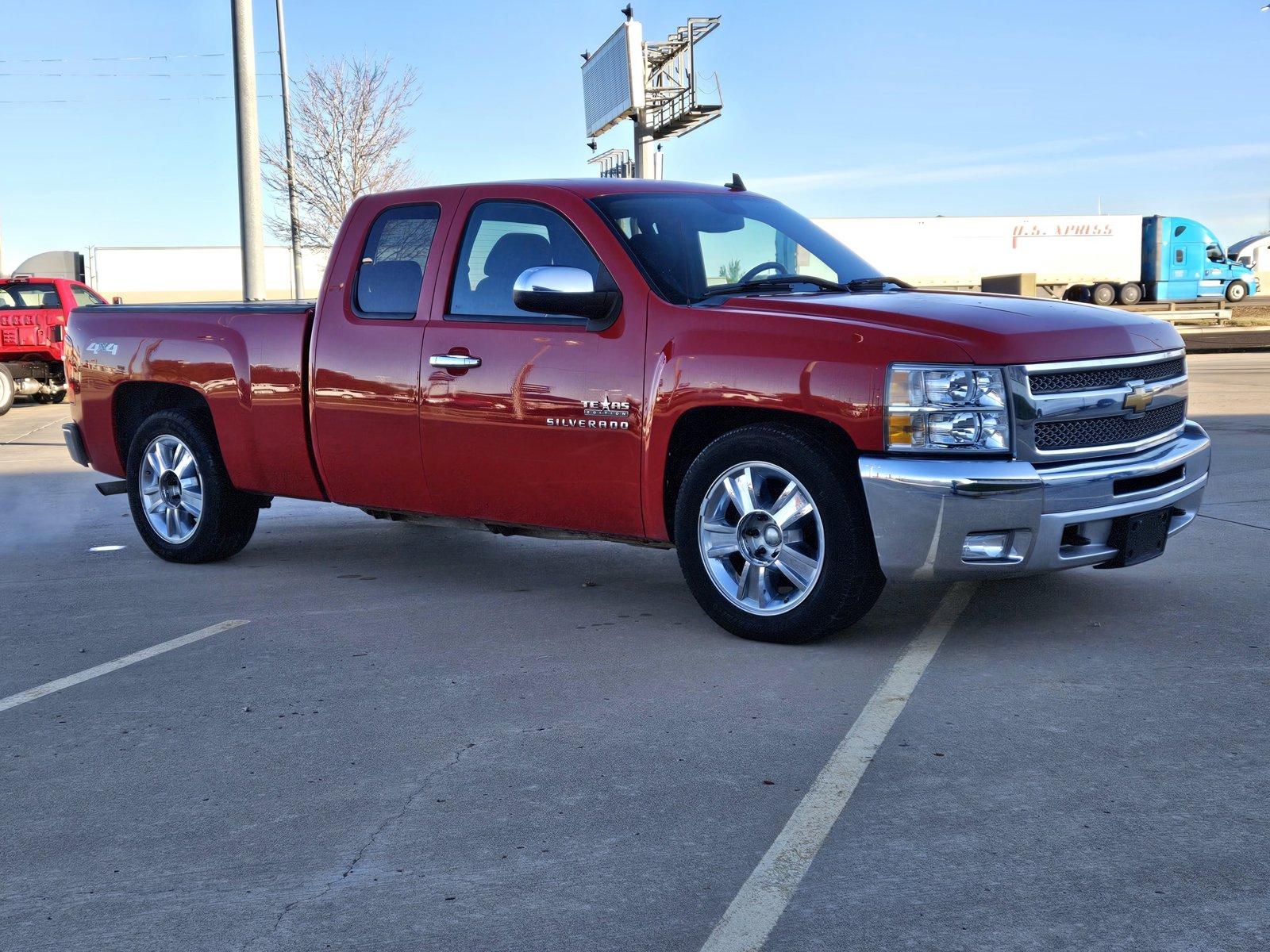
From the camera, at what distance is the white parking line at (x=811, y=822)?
3.04 m

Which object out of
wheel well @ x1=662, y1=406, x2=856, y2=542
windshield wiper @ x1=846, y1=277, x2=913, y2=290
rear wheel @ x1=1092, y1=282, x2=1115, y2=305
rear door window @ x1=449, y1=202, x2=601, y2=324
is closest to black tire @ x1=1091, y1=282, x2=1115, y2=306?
rear wheel @ x1=1092, y1=282, x2=1115, y2=305

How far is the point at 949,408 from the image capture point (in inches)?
197

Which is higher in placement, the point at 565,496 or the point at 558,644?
the point at 565,496

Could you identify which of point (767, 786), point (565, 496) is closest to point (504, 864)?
point (767, 786)

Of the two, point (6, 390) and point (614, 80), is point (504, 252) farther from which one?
point (614, 80)

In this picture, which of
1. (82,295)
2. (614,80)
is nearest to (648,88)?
(614,80)

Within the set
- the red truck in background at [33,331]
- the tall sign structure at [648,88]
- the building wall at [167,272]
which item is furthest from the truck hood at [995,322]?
the building wall at [167,272]

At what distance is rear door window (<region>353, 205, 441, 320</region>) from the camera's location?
652 centimetres

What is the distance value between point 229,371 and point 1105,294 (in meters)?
51.6

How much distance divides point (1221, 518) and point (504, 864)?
6.17 m

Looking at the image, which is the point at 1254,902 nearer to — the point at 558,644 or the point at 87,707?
the point at 558,644

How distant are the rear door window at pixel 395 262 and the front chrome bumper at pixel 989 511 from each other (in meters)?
2.50

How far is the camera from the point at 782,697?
15.7ft

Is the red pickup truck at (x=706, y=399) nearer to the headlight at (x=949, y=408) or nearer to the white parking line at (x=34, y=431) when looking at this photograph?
the headlight at (x=949, y=408)
